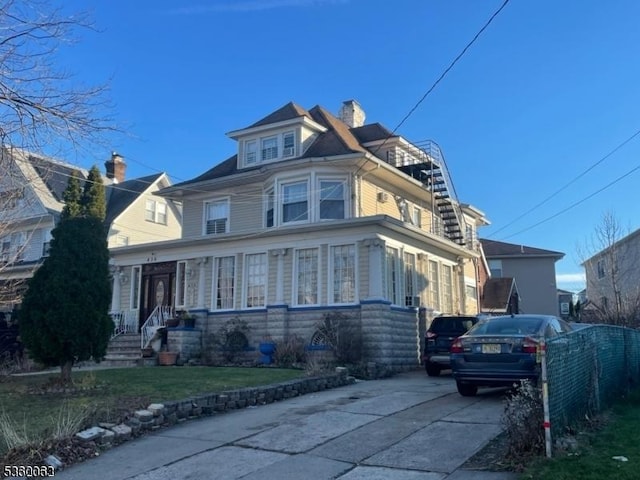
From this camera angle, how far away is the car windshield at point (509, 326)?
998 centimetres

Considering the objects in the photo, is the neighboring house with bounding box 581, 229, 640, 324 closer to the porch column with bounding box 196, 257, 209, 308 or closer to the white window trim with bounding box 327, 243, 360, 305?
the white window trim with bounding box 327, 243, 360, 305

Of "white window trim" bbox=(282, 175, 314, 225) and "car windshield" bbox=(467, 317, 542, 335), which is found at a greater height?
"white window trim" bbox=(282, 175, 314, 225)

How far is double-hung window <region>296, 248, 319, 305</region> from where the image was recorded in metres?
19.2

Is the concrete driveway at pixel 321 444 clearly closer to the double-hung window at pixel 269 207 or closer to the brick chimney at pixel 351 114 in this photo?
the double-hung window at pixel 269 207

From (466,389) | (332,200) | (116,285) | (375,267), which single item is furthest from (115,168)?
(466,389)

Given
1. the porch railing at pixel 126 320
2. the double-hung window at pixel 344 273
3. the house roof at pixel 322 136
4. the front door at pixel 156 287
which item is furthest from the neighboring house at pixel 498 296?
the porch railing at pixel 126 320

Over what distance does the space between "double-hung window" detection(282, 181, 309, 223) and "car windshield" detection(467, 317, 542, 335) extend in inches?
419

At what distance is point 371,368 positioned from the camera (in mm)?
16141

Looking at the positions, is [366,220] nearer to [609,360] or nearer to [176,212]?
[609,360]

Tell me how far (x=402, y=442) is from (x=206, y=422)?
11.8ft

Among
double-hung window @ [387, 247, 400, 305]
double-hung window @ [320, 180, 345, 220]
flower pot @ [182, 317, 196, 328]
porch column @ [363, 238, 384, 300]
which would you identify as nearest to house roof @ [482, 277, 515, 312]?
double-hung window @ [387, 247, 400, 305]

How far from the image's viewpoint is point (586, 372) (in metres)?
7.85

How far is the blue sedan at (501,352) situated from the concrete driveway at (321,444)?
51 centimetres

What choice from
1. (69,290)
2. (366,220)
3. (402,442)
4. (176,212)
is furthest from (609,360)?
(176,212)
